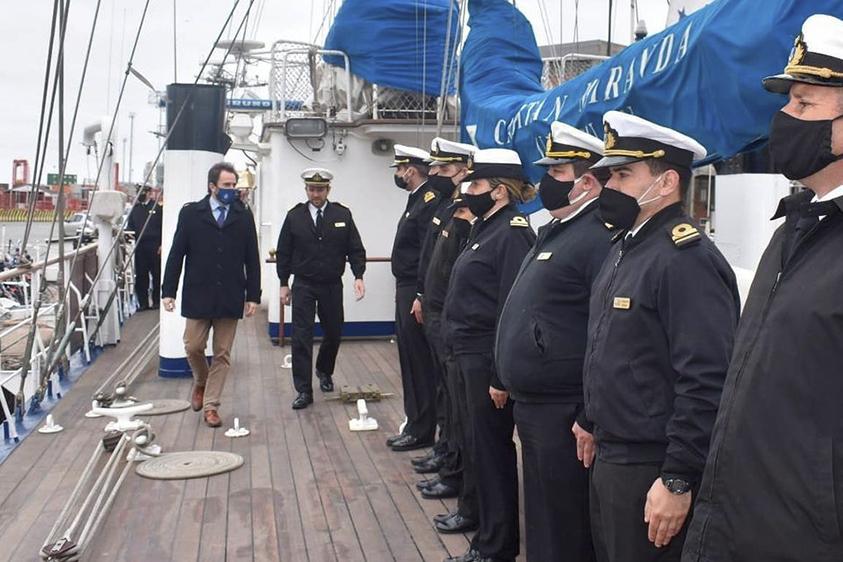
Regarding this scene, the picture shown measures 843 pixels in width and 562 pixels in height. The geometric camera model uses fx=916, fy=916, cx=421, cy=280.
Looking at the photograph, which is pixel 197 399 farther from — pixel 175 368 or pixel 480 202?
pixel 480 202

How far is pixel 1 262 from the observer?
82.4 feet

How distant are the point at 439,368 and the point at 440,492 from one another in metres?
0.62

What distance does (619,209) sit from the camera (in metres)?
2.39

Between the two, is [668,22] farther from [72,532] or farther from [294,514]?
[72,532]

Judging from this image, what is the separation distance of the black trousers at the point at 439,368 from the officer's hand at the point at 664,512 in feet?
6.60

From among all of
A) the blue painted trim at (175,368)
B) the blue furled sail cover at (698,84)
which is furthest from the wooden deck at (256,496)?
the blue furled sail cover at (698,84)

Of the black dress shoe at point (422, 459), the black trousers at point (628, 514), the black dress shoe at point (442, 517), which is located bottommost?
the black dress shoe at point (422, 459)

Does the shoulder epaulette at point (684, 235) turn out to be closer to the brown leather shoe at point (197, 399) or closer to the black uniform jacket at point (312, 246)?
the black uniform jacket at point (312, 246)

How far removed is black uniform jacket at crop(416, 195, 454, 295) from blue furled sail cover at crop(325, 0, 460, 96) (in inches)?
134

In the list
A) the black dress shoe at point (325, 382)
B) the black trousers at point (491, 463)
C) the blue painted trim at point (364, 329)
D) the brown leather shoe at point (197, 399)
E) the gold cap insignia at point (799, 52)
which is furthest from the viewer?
the blue painted trim at point (364, 329)

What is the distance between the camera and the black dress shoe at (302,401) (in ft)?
20.7

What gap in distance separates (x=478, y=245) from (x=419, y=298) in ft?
4.55

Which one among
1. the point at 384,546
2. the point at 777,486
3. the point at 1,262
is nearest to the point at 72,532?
the point at 384,546

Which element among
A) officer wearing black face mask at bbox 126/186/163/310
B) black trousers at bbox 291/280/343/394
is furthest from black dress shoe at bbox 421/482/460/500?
officer wearing black face mask at bbox 126/186/163/310
